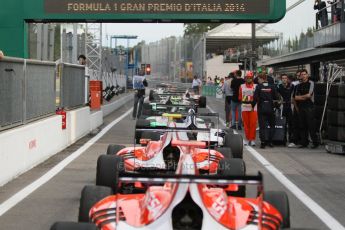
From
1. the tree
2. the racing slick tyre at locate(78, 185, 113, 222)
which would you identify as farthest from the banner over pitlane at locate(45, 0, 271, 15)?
the tree

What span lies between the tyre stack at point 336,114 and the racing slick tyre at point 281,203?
364 inches

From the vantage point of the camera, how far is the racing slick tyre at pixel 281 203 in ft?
18.4

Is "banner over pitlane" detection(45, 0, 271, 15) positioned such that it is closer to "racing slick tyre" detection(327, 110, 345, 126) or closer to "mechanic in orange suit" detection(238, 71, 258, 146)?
"mechanic in orange suit" detection(238, 71, 258, 146)

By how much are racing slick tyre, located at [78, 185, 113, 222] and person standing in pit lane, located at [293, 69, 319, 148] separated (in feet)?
34.4

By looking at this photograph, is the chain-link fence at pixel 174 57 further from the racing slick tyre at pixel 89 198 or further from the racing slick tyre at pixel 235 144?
the racing slick tyre at pixel 89 198

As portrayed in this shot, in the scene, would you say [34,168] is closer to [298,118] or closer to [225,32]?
[298,118]

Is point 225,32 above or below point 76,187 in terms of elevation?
above

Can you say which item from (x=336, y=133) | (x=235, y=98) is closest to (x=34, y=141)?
(x=336, y=133)

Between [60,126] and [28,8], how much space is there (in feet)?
13.0

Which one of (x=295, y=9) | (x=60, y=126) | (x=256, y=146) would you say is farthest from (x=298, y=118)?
(x=295, y=9)

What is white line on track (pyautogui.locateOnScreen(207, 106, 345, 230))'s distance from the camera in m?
7.55

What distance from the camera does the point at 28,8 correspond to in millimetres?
17203

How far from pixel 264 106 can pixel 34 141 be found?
578 centimetres

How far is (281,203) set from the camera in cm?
567
